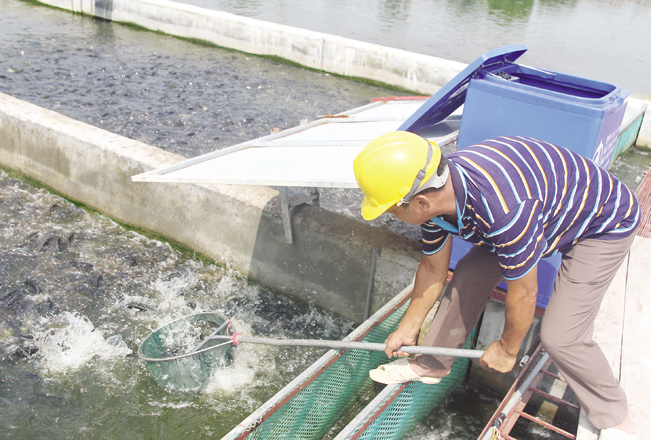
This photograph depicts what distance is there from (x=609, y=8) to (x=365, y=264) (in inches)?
1188

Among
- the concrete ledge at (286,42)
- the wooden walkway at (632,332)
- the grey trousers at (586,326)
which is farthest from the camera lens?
the concrete ledge at (286,42)

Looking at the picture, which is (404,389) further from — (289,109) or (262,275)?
(289,109)

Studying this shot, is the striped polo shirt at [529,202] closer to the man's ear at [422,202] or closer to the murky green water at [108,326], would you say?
the man's ear at [422,202]

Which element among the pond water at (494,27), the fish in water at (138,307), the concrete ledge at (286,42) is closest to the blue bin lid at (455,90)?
the fish in water at (138,307)

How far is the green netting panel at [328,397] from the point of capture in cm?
303

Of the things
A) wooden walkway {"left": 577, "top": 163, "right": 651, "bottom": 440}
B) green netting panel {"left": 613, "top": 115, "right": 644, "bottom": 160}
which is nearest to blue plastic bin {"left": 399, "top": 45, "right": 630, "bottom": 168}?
wooden walkway {"left": 577, "top": 163, "right": 651, "bottom": 440}

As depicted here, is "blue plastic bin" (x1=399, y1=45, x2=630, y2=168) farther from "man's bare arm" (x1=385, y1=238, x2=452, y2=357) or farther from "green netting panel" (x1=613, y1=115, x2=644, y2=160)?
"green netting panel" (x1=613, y1=115, x2=644, y2=160)

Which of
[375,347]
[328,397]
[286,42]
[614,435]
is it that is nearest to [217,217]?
[328,397]

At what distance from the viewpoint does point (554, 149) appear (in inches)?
101

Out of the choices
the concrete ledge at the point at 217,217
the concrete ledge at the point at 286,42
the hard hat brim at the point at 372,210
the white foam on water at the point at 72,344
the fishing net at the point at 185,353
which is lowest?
the white foam on water at the point at 72,344

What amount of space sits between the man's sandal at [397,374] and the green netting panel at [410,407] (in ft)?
0.32

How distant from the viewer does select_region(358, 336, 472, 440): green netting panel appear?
3.13 m

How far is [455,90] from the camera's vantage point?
3520 mm

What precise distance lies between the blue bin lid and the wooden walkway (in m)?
1.80
